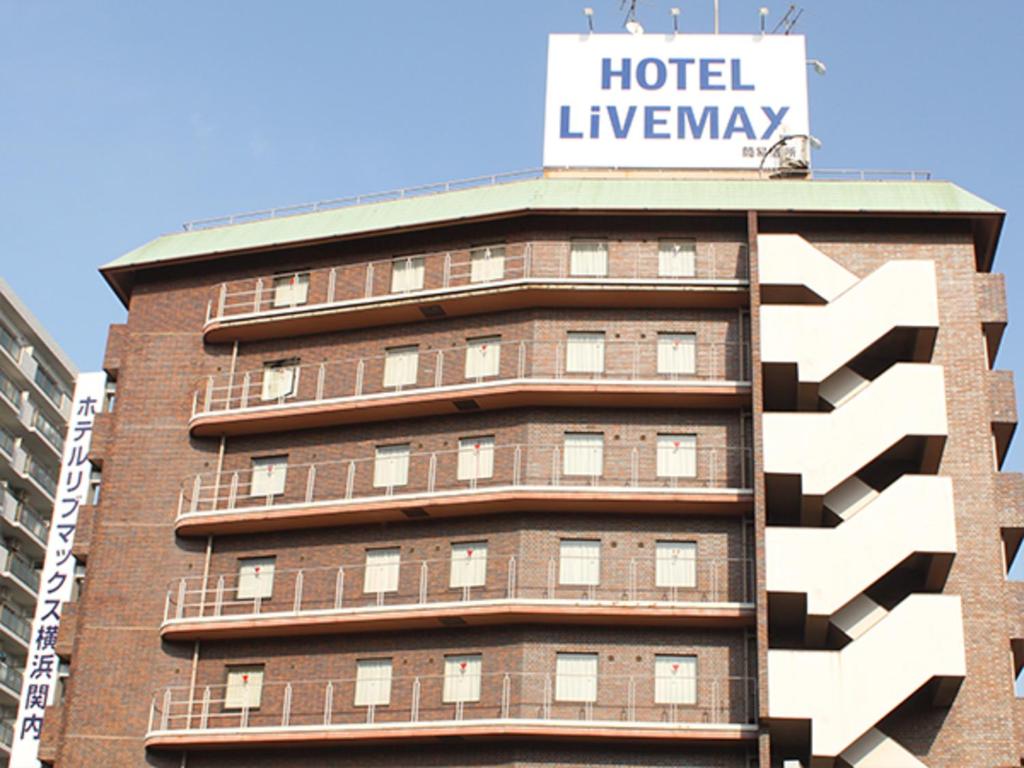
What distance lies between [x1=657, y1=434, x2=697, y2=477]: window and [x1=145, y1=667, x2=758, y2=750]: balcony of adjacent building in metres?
5.87

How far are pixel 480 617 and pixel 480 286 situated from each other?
36.5 ft

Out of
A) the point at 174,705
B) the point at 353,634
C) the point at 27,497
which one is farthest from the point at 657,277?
the point at 27,497

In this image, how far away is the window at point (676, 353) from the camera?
48531 mm

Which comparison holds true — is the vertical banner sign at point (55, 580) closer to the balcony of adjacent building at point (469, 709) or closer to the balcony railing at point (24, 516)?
the balcony railing at point (24, 516)

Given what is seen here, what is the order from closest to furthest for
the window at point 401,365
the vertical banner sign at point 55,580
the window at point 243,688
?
the window at point 243,688
the window at point 401,365
the vertical banner sign at point 55,580

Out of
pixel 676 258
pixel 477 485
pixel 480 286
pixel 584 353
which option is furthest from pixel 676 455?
pixel 480 286

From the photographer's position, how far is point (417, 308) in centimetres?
5044

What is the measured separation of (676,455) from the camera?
47.4m

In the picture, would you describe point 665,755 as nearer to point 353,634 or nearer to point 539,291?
point 353,634

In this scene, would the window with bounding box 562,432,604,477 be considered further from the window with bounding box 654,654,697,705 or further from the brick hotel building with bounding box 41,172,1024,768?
the window with bounding box 654,654,697,705

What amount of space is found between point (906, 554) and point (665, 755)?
29.6ft

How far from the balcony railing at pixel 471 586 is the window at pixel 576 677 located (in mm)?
1755

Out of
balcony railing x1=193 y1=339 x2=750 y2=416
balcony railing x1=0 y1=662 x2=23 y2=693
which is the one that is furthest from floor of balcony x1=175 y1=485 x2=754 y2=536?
balcony railing x1=0 y1=662 x2=23 y2=693

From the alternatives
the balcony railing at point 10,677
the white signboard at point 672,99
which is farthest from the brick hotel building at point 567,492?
the balcony railing at point 10,677
